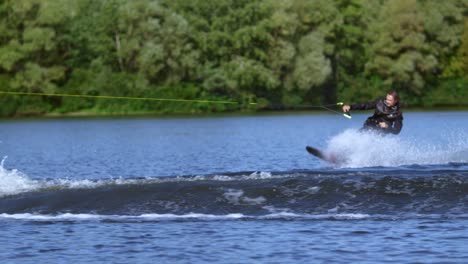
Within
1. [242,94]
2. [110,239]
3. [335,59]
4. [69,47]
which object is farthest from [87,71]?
[110,239]

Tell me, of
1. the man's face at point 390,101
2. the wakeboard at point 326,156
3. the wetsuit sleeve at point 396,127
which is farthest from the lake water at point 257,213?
the man's face at point 390,101

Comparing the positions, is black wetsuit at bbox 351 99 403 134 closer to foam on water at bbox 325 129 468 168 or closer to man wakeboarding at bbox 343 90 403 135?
man wakeboarding at bbox 343 90 403 135

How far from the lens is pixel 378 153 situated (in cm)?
2434

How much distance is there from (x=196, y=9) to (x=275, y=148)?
46497mm

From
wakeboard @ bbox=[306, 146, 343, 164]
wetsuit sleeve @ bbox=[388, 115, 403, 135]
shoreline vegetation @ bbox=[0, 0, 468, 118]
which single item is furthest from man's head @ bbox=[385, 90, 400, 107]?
shoreline vegetation @ bbox=[0, 0, 468, 118]

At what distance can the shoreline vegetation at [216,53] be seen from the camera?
76625mm

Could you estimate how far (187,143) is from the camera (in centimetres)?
4169

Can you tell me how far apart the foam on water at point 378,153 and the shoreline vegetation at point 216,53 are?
5149 centimetres

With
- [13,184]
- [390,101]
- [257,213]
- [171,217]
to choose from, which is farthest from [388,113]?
[13,184]

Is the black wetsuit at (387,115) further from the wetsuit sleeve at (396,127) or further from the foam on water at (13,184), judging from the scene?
the foam on water at (13,184)

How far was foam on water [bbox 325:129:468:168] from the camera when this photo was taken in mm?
24219

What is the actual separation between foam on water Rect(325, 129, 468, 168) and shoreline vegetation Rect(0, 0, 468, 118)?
5149cm

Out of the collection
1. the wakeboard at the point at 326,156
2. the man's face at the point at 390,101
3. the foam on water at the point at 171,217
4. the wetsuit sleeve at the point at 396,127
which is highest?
the man's face at the point at 390,101

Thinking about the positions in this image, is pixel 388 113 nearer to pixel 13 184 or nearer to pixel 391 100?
pixel 391 100
